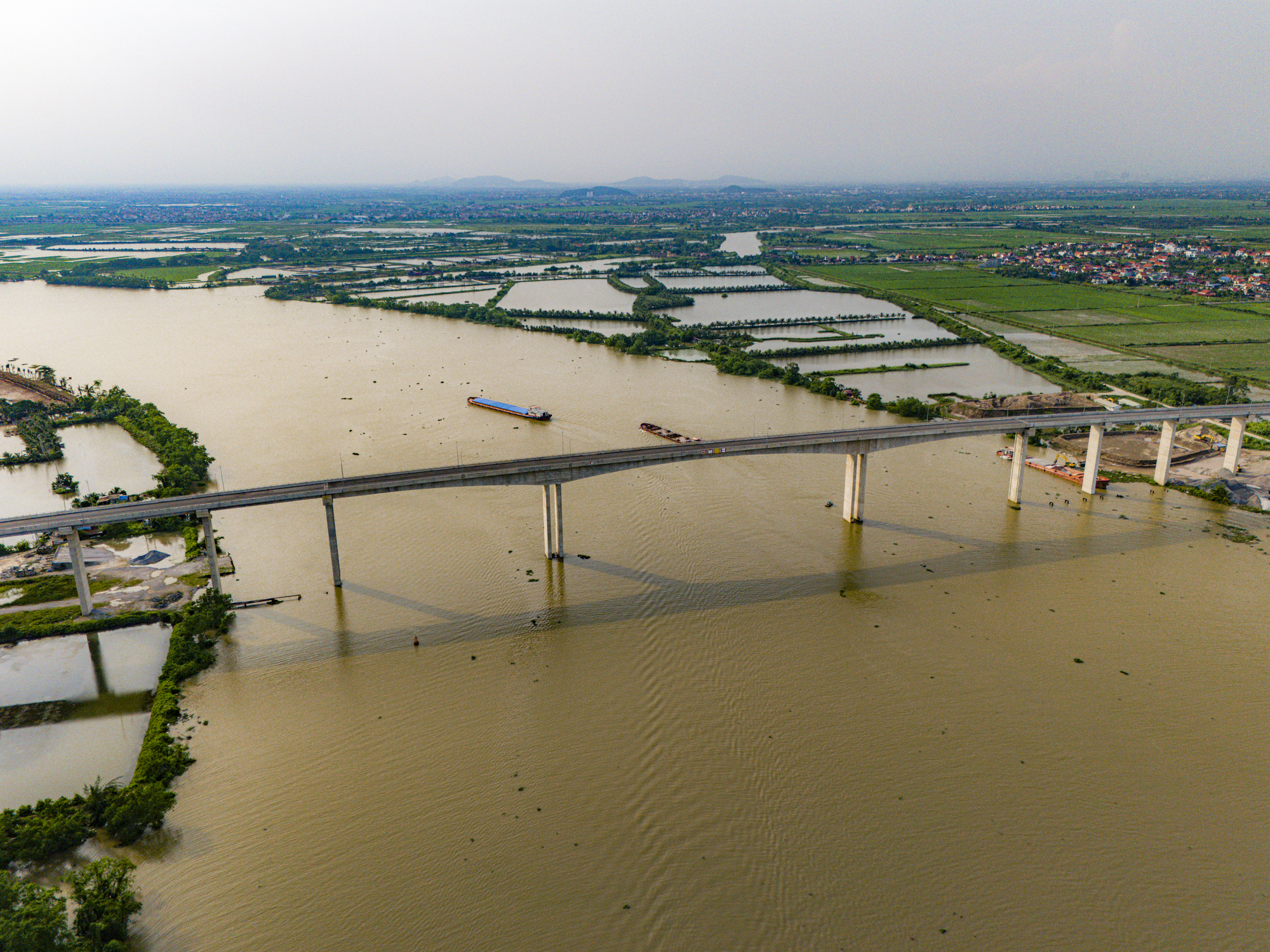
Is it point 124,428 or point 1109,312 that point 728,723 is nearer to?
point 124,428

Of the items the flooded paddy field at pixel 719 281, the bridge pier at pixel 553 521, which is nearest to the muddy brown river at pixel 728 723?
the bridge pier at pixel 553 521

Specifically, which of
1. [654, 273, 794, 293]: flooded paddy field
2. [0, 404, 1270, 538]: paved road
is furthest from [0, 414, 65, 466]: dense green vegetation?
[654, 273, 794, 293]: flooded paddy field

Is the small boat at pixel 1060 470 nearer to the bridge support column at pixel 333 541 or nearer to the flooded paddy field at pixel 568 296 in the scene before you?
the bridge support column at pixel 333 541

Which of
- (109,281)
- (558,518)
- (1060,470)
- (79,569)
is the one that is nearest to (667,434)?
(558,518)

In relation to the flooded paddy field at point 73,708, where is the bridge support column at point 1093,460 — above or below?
above

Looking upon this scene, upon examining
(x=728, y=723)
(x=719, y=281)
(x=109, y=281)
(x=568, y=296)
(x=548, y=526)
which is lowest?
(x=728, y=723)

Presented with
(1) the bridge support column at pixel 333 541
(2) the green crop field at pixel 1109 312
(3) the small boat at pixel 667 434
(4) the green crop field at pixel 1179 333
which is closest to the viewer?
(1) the bridge support column at pixel 333 541
